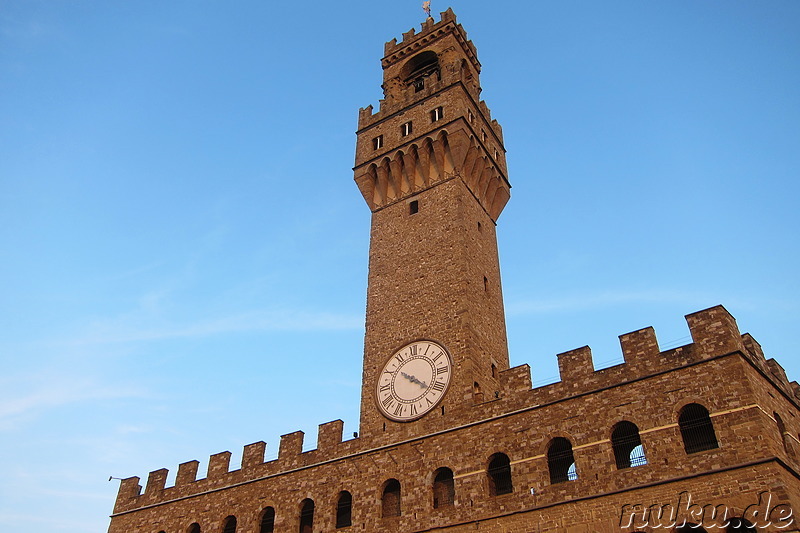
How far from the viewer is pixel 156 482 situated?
88.4 ft

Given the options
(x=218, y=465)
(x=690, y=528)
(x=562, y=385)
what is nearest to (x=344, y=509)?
(x=218, y=465)

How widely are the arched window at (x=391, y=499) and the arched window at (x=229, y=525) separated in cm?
601

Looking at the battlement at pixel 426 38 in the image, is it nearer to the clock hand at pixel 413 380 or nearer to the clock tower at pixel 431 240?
the clock tower at pixel 431 240

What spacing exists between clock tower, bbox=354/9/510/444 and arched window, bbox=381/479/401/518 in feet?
4.64

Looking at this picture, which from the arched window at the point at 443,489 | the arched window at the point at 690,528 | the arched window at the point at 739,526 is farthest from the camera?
the arched window at the point at 443,489

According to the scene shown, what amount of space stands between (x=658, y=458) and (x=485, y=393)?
670 cm

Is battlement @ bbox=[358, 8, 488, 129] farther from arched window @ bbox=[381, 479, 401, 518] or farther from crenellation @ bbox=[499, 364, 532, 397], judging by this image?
arched window @ bbox=[381, 479, 401, 518]

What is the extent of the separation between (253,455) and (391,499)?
6.03m

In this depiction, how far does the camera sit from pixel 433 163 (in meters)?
28.3

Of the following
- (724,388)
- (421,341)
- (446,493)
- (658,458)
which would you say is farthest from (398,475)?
(724,388)

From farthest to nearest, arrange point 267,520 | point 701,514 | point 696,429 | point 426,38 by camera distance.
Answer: point 426,38
point 267,520
point 696,429
point 701,514

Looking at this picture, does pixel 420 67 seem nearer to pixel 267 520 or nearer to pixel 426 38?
pixel 426 38

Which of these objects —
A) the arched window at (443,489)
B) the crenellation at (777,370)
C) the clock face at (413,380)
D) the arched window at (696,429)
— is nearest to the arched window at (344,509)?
the clock face at (413,380)

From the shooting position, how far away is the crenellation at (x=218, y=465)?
82.6ft
